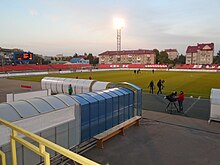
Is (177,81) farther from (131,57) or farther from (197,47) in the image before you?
(197,47)

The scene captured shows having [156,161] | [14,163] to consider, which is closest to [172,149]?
[156,161]

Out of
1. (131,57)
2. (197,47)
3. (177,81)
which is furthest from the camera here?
(131,57)

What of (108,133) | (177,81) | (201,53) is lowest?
(108,133)

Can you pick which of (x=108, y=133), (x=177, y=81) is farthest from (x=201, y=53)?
(x=108, y=133)

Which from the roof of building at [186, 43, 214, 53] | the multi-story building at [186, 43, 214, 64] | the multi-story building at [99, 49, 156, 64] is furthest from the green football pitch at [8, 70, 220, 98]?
the roof of building at [186, 43, 214, 53]

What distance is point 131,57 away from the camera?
149500 mm

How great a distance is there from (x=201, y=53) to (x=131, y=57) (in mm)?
52071

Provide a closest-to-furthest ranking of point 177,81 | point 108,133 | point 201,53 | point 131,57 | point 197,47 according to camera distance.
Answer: point 108,133 → point 177,81 → point 201,53 → point 197,47 → point 131,57

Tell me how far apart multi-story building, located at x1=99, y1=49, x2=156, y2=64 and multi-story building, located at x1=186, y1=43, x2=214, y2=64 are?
3166cm

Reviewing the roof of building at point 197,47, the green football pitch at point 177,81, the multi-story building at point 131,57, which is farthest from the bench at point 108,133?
the roof of building at point 197,47

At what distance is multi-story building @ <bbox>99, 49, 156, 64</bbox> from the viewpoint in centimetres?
13938

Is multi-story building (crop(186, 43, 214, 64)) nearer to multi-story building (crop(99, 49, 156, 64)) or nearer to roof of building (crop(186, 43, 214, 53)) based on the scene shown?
roof of building (crop(186, 43, 214, 53))

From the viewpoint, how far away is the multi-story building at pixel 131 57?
139 m

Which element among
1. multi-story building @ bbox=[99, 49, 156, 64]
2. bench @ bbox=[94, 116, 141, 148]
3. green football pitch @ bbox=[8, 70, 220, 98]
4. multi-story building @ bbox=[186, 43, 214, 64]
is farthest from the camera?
multi-story building @ bbox=[99, 49, 156, 64]
